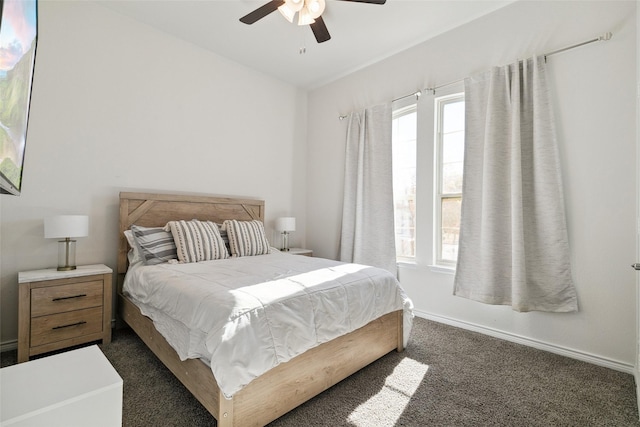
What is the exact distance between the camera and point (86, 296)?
231 centimetres

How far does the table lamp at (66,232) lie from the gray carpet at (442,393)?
75cm

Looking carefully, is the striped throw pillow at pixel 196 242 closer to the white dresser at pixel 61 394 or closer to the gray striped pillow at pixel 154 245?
the gray striped pillow at pixel 154 245

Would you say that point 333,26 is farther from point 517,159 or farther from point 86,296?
point 86,296

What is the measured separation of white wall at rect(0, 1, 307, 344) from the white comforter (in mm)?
851

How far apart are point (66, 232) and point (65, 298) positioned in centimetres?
49

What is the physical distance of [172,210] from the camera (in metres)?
3.09

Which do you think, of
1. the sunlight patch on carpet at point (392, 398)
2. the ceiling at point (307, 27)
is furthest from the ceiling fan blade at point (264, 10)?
the sunlight patch on carpet at point (392, 398)

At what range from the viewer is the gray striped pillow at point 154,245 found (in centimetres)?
254

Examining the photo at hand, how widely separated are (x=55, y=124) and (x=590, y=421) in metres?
4.23

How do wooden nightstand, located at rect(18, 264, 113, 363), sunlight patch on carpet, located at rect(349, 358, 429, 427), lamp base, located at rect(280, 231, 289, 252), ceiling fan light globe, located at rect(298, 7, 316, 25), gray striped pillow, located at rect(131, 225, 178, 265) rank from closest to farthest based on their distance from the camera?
1. sunlight patch on carpet, located at rect(349, 358, 429, 427)
2. wooden nightstand, located at rect(18, 264, 113, 363)
3. ceiling fan light globe, located at rect(298, 7, 316, 25)
4. gray striped pillow, located at rect(131, 225, 178, 265)
5. lamp base, located at rect(280, 231, 289, 252)

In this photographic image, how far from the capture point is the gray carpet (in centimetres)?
157

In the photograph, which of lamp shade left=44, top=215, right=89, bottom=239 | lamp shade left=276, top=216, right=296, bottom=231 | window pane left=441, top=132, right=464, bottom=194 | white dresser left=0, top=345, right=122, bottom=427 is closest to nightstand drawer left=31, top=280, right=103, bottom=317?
lamp shade left=44, top=215, right=89, bottom=239

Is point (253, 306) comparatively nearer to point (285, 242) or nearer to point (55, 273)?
point (55, 273)

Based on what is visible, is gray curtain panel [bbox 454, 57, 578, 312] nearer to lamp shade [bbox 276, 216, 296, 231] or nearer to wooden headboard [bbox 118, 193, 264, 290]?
lamp shade [bbox 276, 216, 296, 231]
